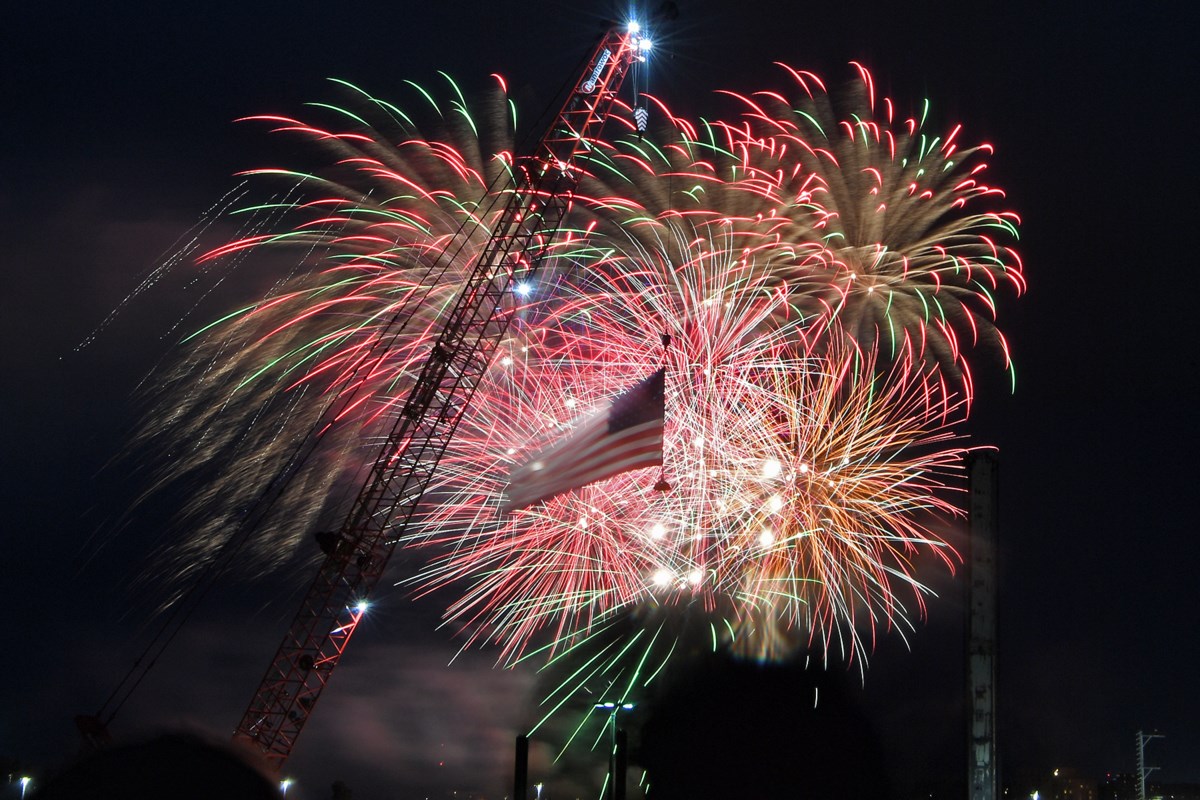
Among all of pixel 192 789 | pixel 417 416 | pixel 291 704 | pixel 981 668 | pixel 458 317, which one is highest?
pixel 458 317

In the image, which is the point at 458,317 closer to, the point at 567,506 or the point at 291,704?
the point at 567,506

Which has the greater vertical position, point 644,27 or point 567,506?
point 644,27

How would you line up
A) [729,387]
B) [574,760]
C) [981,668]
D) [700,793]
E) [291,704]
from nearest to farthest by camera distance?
[981,668] → [729,387] → [291,704] → [700,793] → [574,760]

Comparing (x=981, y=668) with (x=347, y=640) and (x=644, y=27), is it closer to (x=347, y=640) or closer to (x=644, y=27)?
(x=347, y=640)

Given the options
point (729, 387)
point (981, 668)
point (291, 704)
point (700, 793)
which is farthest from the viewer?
point (700, 793)

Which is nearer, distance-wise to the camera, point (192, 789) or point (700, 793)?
point (192, 789)

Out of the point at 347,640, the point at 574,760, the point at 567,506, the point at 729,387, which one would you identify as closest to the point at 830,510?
the point at 729,387
